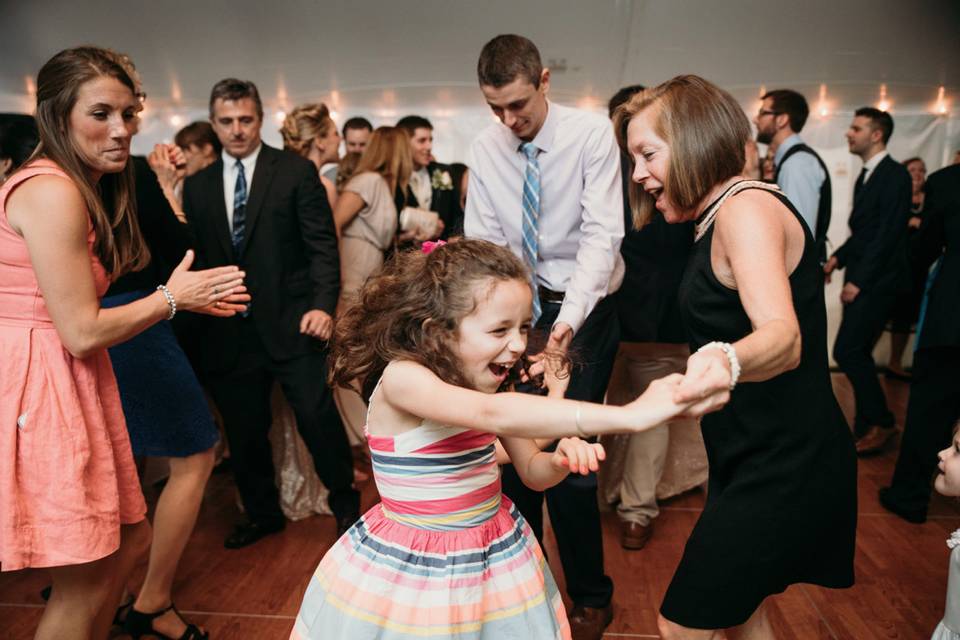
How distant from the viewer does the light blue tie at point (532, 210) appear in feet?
7.17

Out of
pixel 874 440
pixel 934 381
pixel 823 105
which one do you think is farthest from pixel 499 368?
pixel 823 105

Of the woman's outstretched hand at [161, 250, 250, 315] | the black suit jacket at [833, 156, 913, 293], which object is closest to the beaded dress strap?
the woman's outstretched hand at [161, 250, 250, 315]

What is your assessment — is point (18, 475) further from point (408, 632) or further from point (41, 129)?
point (408, 632)

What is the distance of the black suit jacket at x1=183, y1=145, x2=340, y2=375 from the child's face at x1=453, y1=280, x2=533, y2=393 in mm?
1566

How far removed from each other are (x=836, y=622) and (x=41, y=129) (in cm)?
255

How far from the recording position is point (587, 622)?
2137 mm

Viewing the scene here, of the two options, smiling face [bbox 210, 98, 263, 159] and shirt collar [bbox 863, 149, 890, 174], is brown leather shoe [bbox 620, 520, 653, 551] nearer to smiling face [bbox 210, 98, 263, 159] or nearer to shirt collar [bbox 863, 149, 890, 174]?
smiling face [bbox 210, 98, 263, 159]

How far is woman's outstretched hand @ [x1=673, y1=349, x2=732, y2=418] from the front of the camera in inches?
37.2

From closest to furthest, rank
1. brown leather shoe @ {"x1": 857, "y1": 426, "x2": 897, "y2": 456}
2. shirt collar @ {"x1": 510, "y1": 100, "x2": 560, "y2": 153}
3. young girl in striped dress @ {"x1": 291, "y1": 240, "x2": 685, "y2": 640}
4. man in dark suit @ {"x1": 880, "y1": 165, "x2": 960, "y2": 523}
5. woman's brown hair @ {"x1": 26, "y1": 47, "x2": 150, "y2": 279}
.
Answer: young girl in striped dress @ {"x1": 291, "y1": 240, "x2": 685, "y2": 640}, woman's brown hair @ {"x1": 26, "y1": 47, "x2": 150, "y2": 279}, shirt collar @ {"x1": 510, "y1": 100, "x2": 560, "y2": 153}, man in dark suit @ {"x1": 880, "y1": 165, "x2": 960, "y2": 523}, brown leather shoe @ {"x1": 857, "y1": 426, "x2": 897, "y2": 456}

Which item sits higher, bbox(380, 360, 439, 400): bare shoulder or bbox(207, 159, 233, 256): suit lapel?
bbox(207, 159, 233, 256): suit lapel

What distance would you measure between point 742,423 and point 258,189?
1.98 m

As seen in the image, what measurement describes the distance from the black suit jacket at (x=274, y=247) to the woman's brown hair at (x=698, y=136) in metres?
1.64

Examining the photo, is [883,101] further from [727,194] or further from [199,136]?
[727,194]

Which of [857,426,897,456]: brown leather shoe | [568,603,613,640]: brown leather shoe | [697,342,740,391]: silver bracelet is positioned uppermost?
[697,342,740,391]: silver bracelet
